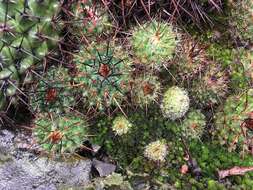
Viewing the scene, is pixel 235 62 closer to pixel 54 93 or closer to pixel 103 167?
pixel 103 167

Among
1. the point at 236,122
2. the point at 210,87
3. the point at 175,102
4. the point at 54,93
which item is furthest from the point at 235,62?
the point at 54,93

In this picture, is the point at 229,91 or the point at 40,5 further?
the point at 229,91

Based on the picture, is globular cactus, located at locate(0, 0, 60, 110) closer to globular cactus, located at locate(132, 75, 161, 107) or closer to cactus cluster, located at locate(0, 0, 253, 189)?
cactus cluster, located at locate(0, 0, 253, 189)

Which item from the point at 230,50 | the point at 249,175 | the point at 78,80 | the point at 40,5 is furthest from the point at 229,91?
the point at 40,5

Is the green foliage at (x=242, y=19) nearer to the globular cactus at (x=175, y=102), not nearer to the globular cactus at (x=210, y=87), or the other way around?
the globular cactus at (x=210, y=87)

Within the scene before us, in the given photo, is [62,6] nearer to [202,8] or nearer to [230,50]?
[202,8]

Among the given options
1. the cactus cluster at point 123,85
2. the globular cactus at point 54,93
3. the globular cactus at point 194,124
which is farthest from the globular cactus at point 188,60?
the globular cactus at point 54,93
